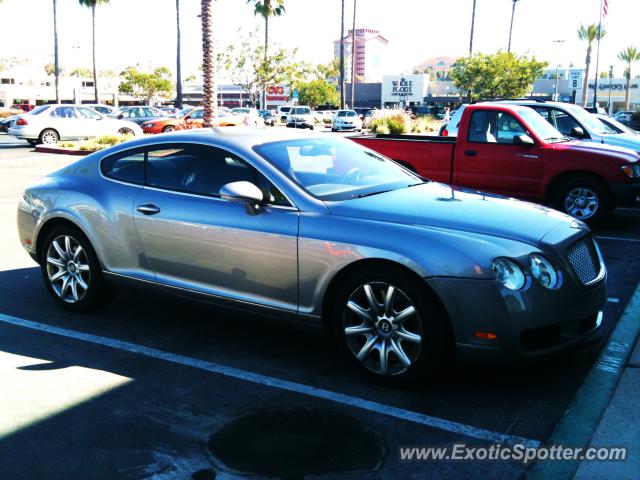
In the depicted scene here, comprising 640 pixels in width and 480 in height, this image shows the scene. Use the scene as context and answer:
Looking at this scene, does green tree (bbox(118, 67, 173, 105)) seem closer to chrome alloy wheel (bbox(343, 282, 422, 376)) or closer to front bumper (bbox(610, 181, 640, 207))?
front bumper (bbox(610, 181, 640, 207))

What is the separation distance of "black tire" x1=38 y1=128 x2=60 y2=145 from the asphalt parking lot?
72.0ft

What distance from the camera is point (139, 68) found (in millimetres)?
95000

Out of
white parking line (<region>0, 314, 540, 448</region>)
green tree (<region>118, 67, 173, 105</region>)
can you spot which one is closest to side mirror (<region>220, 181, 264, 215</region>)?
white parking line (<region>0, 314, 540, 448</region>)

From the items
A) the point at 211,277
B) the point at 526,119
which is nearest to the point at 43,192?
the point at 211,277

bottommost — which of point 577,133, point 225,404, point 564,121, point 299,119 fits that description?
point 225,404

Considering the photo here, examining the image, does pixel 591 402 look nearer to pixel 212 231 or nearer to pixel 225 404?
pixel 225 404

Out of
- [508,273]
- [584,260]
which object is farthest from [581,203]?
[508,273]

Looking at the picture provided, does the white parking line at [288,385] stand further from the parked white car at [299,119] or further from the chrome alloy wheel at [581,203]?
the parked white car at [299,119]

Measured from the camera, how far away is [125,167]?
5605 mm

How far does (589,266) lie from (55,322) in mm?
4125

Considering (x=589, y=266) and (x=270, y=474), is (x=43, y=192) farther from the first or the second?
(x=589, y=266)

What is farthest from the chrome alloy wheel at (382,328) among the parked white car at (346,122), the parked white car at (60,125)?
the parked white car at (346,122)

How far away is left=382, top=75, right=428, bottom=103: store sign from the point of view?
188 feet

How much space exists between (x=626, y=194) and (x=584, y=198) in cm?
55
